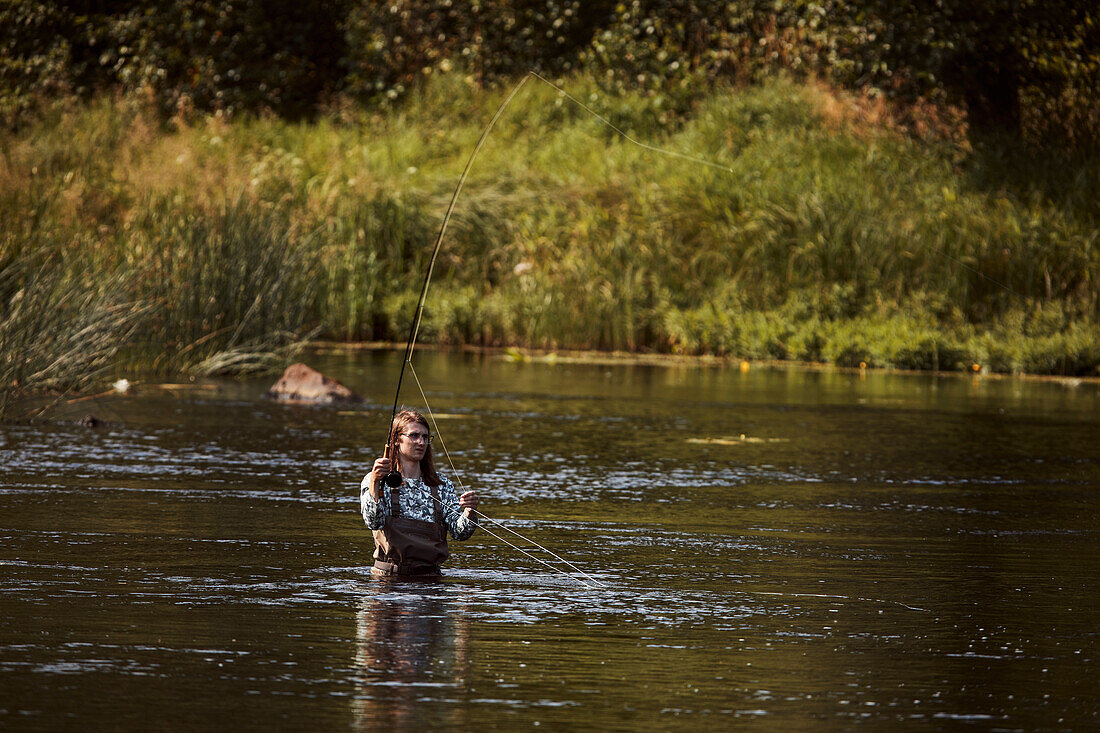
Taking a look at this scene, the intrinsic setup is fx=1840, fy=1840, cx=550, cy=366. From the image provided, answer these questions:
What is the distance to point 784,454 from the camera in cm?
1252

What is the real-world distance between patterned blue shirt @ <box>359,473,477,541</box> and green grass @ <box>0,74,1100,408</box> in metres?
9.74

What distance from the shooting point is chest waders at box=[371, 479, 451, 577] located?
24.6ft

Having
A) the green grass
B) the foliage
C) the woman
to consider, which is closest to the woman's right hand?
the woman

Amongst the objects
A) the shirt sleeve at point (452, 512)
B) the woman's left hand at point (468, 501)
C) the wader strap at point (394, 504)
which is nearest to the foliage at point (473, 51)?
the shirt sleeve at point (452, 512)

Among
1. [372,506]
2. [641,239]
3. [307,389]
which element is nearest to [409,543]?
[372,506]

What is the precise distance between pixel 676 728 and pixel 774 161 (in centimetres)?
1996

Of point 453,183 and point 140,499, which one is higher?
point 453,183

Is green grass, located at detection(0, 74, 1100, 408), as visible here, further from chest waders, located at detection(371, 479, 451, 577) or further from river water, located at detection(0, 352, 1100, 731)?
chest waders, located at detection(371, 479, 451, 577)

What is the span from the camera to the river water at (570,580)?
18.1 ft

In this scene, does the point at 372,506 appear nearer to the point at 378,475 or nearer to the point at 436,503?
the point at 378,475

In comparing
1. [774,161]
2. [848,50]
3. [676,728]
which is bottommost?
→ [676,728]

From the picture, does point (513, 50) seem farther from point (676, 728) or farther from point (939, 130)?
point (676, 728)

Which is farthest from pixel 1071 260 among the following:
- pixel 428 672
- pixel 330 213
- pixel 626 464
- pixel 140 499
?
pixel 428 672

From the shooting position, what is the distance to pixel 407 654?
609 centimetres
